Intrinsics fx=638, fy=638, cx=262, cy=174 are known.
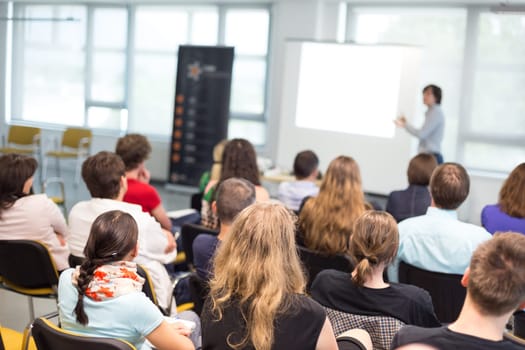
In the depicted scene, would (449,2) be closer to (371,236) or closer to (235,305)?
(371,236)

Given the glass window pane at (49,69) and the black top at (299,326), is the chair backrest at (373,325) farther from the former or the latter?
the glass window pane at (49,69)

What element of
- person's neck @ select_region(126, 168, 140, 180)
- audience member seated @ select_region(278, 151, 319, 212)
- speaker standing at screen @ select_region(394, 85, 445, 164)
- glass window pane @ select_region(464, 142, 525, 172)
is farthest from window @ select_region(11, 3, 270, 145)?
person's neck @ select_region(126, 168, 140, 180)

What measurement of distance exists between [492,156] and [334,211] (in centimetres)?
503

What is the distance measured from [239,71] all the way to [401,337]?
26.3 ft

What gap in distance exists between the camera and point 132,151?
13.0 ft

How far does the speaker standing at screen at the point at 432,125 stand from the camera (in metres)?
6.57

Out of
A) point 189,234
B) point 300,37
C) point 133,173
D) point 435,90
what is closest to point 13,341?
point 189,234

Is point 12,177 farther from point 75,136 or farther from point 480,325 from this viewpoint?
point 75,136

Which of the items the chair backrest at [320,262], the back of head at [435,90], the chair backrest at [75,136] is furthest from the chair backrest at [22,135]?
the chair backrest at [320,262]

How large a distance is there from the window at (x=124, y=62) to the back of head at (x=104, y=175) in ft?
19.9

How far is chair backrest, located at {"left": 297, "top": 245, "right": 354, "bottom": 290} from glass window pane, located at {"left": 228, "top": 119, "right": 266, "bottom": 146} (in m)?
5.98

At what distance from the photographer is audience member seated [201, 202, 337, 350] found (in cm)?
173

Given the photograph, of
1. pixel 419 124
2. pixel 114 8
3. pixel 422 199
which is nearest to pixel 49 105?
pixel 114 8

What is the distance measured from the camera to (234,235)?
6.15ft
